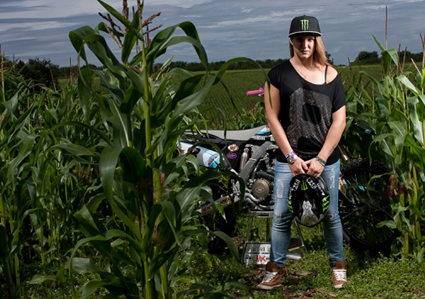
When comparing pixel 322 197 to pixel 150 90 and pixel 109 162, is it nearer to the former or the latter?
pixel 150 90

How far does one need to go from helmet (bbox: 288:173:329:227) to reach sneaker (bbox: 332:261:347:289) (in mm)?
493

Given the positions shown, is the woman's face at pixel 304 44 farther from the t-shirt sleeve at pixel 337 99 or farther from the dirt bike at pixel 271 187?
the dirt bike at pixel 271 187

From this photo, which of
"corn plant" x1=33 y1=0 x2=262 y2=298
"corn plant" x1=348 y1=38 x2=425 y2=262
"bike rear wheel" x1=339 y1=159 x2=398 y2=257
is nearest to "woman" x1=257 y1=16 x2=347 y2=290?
"corn plant" x1=348 y1=38 x2=425 y2=262

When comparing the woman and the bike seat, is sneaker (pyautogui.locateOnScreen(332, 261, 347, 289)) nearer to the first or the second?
the woman

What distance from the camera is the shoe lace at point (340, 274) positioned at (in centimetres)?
432

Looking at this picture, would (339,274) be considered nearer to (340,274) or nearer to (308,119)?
(340,274)

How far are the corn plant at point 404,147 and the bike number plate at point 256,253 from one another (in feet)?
3.29

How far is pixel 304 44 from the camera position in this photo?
3928 millimetres

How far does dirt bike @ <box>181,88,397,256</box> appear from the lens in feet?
16.0

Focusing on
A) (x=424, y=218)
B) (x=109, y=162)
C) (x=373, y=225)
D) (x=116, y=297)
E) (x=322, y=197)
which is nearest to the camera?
(x=109, y=162)

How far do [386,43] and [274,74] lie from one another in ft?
4.06

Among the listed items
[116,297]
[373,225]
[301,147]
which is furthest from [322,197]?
[116,297]

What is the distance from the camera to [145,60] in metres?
2.49

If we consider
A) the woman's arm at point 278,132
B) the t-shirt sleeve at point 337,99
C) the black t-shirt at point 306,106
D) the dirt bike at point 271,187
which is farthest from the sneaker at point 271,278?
the t-shirt sleeve at point 337,99
